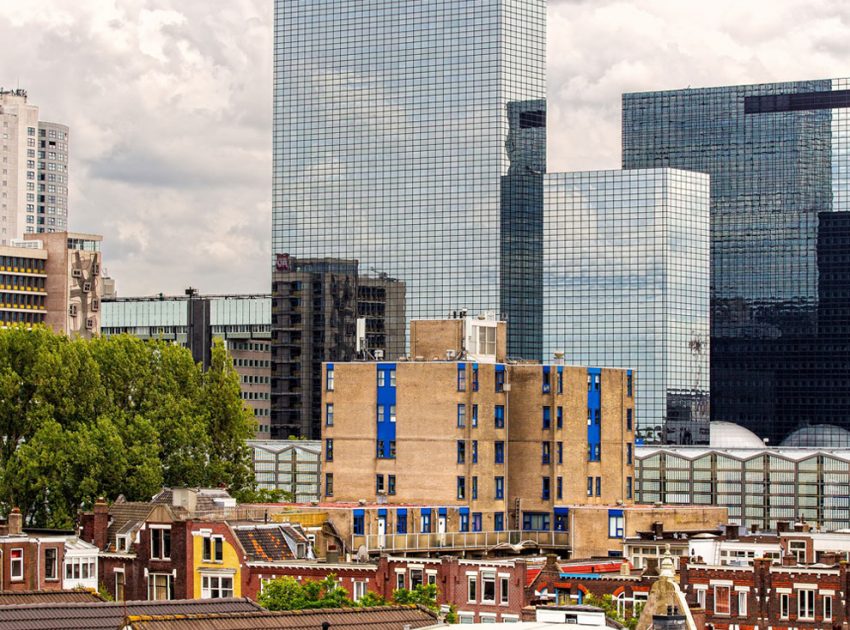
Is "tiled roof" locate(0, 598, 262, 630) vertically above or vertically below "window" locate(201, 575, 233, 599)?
above

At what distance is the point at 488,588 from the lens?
436ft

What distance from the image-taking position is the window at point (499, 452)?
587 ft

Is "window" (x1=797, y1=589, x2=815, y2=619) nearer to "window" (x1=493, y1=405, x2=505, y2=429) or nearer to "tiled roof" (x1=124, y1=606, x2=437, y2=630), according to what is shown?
"window" (x1=493, y1=405, x2=505, y2=429)

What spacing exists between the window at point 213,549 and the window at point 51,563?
33.1 ft

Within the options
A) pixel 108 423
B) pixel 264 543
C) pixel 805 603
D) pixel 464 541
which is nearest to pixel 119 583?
pixel 264 543

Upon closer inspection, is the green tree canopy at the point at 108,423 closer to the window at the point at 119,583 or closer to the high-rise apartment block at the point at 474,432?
the high-rise apartment block at the point at 474,432

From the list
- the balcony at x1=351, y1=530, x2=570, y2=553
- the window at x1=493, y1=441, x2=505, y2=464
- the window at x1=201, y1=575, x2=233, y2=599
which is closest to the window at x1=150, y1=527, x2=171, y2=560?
the window at x1=201, y1=575, x2=233, y2=599

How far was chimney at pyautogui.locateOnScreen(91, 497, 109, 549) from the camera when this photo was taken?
142625mm

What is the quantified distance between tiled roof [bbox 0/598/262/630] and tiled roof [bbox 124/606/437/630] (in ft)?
7.31

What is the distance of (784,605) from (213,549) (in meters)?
38.0

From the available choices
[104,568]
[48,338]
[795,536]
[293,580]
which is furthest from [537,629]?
[48,338]

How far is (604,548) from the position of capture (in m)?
174

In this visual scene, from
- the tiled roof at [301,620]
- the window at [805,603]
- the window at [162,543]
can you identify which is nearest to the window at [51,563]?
the window at [162,543]

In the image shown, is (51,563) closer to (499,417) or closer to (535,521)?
(499,417)
